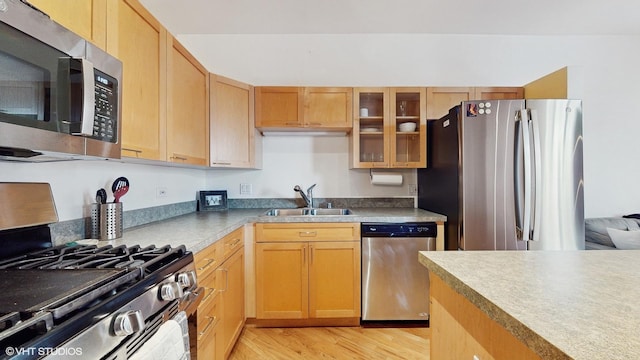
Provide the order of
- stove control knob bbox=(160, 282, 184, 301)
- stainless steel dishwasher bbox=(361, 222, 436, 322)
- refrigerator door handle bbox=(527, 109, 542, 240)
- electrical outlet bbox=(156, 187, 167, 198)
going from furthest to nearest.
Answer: stainless steel dishwasher bbox=(361, 222, 436, 322) < electrical outlet bbox=(156, 187, 167, 198) < refrigerator door handle bbox=(527, 109, 542, 240) < stove control knob bbox=(160, 282, 184, 301)

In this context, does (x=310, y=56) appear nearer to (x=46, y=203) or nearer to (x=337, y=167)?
(x=337, y=167)

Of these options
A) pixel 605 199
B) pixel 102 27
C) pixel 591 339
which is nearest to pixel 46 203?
pixel 102 27

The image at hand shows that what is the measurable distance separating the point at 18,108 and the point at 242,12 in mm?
2064

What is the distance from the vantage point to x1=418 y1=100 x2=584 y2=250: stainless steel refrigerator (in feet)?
5.94

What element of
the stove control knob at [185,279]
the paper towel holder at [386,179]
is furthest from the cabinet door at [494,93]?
the stove control knob at [185,279]

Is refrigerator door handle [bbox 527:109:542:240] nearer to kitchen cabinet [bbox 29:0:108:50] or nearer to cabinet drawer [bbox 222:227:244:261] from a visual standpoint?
cabinet drawer [bbox 222:227:244:261]

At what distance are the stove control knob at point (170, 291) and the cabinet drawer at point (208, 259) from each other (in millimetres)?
356

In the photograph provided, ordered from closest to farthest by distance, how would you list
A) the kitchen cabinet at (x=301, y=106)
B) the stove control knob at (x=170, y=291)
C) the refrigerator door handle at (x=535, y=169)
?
the stove control knob at (x=170, y=291)
the refrigerator door handle at (x=535, y=169)
the kitchen cabinet at (x=301, y=106)

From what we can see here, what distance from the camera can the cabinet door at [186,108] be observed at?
5.22 feet

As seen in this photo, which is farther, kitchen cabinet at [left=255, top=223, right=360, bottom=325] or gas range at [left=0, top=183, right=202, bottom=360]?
kitchen cabinet at [left=255, top=223, right=360, bottom=325]

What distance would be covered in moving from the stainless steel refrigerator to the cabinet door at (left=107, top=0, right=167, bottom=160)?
77.1 inches

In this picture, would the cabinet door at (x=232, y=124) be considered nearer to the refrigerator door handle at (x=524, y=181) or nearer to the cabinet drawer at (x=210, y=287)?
the cabinet drawer at (x=210, y=287)

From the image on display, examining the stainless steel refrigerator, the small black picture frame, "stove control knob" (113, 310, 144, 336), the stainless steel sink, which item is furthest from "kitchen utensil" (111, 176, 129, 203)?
the stainless steel refrigerator

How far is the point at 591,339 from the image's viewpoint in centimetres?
42
